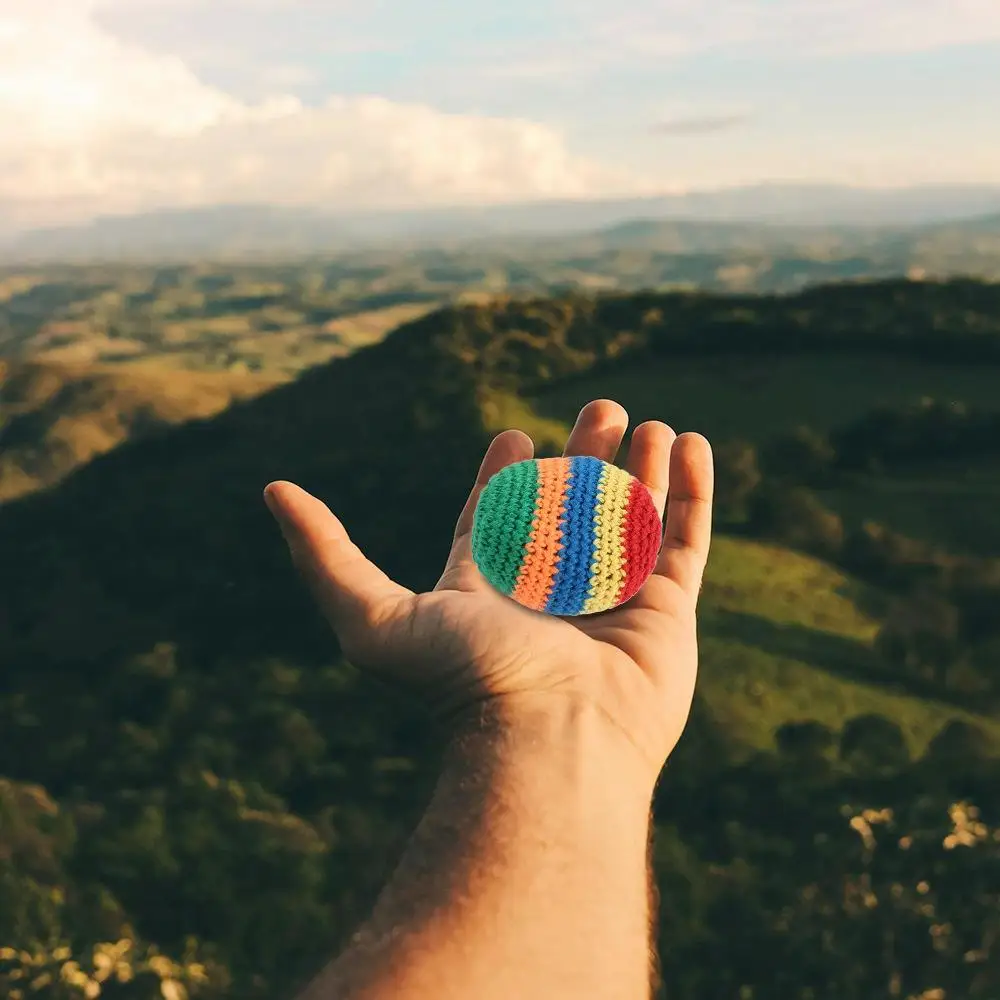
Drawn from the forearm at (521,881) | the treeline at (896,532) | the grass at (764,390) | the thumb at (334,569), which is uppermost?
the thumb at (334,569)

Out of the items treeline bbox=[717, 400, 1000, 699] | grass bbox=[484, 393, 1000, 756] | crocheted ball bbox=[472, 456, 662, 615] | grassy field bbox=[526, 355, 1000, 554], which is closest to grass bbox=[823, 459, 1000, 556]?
grassy field bbox=[526, 355, 1000, 554]

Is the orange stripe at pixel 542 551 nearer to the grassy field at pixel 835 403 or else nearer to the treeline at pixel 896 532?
the treeline at pixel 896 532

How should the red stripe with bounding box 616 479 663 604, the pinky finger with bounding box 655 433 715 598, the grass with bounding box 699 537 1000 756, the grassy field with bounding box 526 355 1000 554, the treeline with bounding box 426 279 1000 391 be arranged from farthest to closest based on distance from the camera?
the treeline with bounding box 426 279 1000 391 < the grassy field with bounding box 526 355 1000 554 < the grass with bounding box 699 537 1000 756 < the pinky finger with bounding box 655 433 715 598 < the red stripe with bounding box 616 479 663 604

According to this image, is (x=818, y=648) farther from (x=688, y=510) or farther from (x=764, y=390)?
(x=688, y=510)

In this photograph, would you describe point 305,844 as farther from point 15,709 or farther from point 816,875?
point 15,709

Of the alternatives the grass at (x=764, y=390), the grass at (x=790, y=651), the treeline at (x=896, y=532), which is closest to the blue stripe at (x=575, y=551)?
the grass at (x=790, y=651)

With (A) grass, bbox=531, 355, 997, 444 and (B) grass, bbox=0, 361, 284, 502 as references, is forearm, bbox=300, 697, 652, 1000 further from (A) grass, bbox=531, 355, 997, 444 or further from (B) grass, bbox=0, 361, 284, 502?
(B) grass, bbox=0, 361, 284, 502
